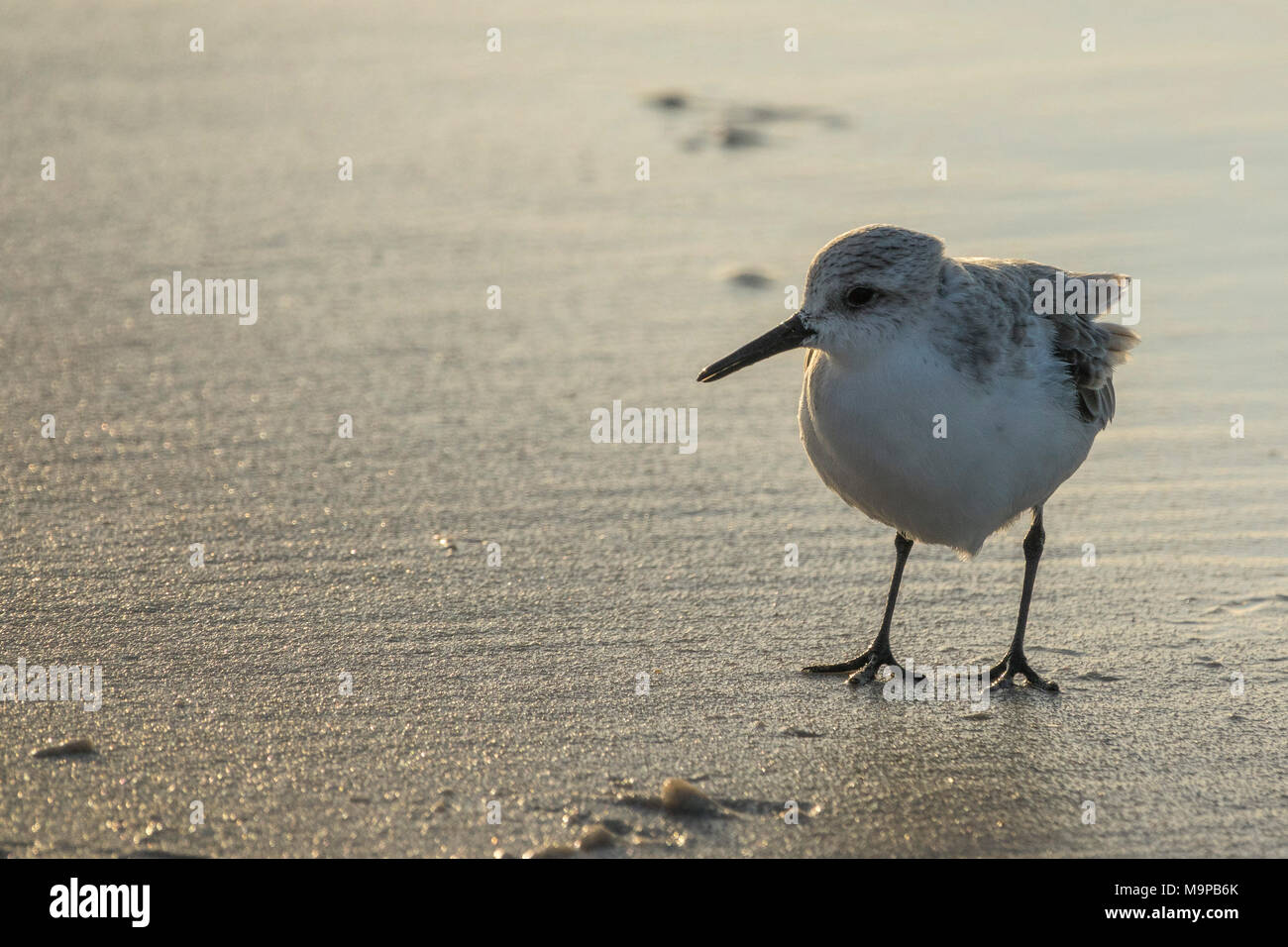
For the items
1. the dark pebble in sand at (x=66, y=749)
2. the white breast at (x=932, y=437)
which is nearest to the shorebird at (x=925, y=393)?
the white breast at (x=932, y=437)

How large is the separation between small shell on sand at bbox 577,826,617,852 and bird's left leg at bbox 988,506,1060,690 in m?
1.43

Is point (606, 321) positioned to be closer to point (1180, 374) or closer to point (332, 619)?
point (1180, 374)

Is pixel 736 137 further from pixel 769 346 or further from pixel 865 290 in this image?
pixel 865 290

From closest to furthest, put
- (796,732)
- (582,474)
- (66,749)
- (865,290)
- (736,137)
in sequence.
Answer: (66,749), (796,732), (865,290), (582,474), (736,137)

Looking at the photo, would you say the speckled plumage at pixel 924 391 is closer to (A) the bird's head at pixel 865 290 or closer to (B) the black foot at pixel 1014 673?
(A) the bird's head at pixel 865 290

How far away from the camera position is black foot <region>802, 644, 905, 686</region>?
4355 mm

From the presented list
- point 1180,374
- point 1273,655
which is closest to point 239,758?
point 1273,655

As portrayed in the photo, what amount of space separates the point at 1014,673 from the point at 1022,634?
154mm

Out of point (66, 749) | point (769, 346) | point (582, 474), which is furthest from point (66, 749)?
point (582, 474)

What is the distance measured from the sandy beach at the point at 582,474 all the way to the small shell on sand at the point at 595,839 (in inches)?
0.9

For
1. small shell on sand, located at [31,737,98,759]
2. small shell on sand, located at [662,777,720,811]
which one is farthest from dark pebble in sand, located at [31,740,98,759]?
small shell on sand, located at [662,777,720,811]

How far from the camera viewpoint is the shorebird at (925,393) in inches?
161

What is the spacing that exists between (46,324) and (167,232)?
135cm

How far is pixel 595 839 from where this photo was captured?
332 centimetres
